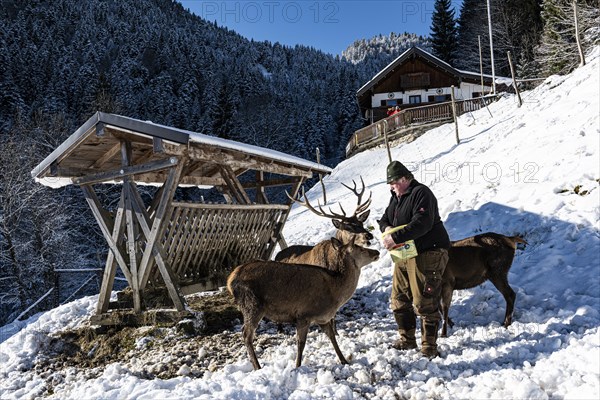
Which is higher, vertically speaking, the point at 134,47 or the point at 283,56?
the point at 283,56

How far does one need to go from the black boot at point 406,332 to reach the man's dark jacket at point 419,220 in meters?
0.89

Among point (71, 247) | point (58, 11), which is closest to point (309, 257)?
point (71, 247)

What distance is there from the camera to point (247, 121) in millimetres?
61812

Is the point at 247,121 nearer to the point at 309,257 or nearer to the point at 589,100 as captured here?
the point at 589,100

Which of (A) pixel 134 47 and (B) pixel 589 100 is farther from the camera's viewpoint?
(A) pixel 134 47

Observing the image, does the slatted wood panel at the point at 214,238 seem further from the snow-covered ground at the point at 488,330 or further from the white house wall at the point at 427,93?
the white house wall at the point at 427,93

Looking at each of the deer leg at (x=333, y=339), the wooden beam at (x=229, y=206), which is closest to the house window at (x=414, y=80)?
the wooden beam at (x=229, y=206)

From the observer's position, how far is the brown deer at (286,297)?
198 inches

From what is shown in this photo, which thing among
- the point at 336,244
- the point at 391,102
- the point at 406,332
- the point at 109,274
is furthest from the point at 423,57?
the point at 406,332

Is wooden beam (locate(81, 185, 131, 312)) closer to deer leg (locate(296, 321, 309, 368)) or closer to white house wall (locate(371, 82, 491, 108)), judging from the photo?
deer leg (locate(296, 321, 309, 368))

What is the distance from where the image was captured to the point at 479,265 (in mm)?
6055

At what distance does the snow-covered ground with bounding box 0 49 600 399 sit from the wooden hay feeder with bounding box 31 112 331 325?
181cm

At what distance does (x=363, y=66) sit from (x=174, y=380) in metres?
97.7

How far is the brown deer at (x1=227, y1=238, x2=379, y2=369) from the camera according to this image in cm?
504
